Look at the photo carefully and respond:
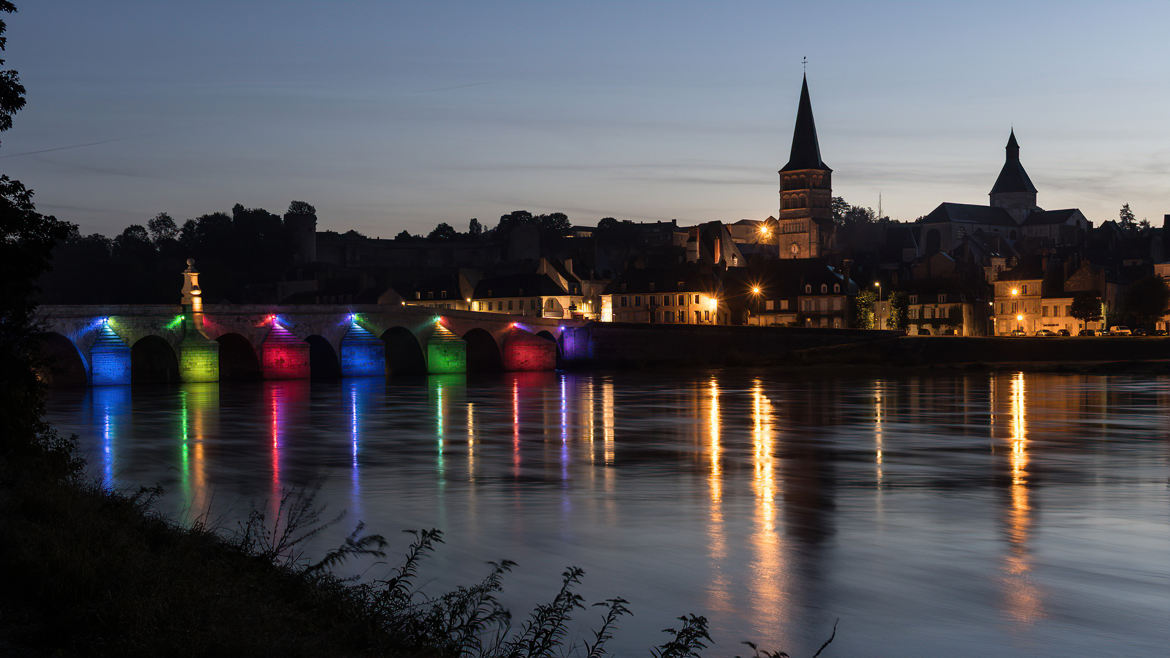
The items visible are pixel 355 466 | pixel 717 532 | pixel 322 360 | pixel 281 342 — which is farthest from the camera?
pixel 322 360

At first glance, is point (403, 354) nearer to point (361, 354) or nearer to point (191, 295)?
point (361, 354)

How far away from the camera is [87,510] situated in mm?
13359

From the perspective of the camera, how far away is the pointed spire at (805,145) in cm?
14350

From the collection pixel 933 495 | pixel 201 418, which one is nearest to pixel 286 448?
pixel 201 418

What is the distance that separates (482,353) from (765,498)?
211ft

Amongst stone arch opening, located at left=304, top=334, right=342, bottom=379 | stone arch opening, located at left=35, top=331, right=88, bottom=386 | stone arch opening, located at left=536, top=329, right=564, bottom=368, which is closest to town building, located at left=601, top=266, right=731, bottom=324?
stone arch opening, located at left=536, top=329, right=564, bottom=368

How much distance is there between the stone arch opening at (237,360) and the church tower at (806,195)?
276 ft

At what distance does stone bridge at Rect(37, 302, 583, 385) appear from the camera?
63.3 m

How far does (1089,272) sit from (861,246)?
64936mm

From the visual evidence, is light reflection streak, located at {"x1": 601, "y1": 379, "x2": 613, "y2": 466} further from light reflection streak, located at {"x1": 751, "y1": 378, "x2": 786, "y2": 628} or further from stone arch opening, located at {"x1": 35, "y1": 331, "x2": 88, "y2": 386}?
stone arch opening, located at {"x1": 35, "y1": 331, "x2": 88, "y2": 386}

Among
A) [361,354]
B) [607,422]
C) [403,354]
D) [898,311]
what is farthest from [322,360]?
[898,311]

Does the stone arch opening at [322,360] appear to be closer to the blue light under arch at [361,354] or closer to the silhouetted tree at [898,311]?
the blue light under arch at [361,354]

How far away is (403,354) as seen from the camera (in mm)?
81062

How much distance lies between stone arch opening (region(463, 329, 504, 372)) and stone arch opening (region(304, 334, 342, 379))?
10174 mm
